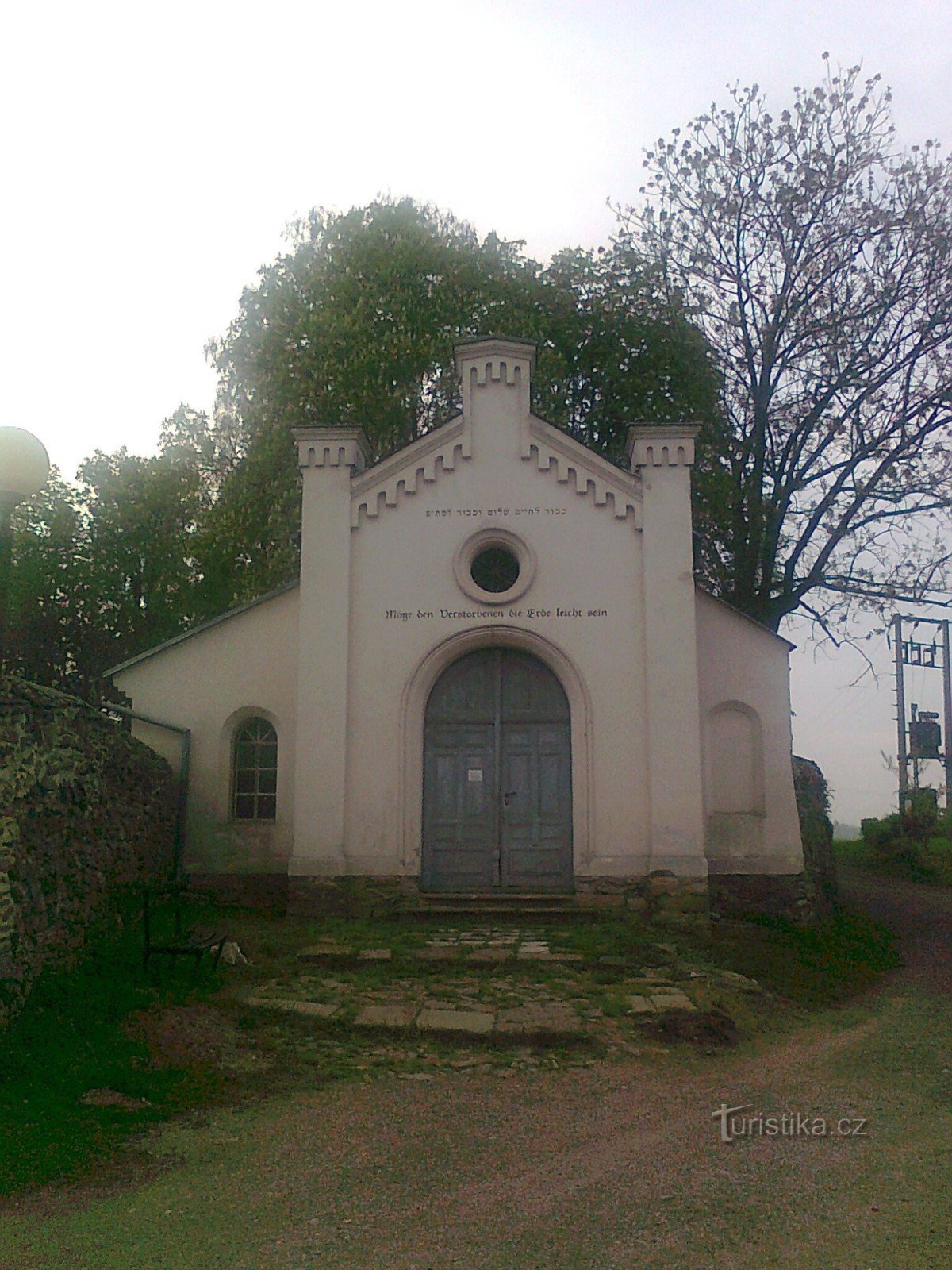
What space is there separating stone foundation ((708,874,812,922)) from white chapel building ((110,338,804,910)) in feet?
0.11

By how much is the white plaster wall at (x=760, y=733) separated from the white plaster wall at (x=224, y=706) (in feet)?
18.8

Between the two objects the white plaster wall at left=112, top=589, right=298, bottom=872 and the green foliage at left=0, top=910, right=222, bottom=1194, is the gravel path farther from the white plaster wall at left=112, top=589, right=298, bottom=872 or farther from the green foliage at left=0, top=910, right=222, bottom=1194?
the white plaster wall at left=112, top=589, right=298, bottom=872

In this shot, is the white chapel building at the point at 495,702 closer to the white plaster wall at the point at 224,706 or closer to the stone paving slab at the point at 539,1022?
the white plaster wall at the point at 224,706

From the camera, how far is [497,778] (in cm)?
1396

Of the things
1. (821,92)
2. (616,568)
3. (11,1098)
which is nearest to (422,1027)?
(11,1098)

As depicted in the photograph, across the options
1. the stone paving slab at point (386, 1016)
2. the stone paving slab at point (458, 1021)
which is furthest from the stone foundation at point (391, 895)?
the stone paving slab at point (458, 1021)

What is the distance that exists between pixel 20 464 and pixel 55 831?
3092 millimetres

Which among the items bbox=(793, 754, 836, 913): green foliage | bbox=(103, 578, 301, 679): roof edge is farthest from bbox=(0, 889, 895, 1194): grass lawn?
bbox=(103, 578, 301, 679): roof edge

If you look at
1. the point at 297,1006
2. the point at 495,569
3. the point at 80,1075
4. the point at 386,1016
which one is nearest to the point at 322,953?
the point at 297,1006

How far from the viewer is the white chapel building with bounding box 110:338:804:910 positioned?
13.5 metres

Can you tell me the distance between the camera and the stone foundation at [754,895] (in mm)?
14406

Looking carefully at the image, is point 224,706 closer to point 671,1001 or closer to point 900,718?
point 671,1001

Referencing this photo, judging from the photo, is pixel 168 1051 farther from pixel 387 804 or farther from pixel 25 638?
pixel 25 638

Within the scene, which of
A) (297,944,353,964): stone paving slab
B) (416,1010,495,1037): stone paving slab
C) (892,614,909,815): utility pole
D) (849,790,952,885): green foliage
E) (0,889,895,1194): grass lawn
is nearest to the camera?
(0,889,895,1194): grass lawn
